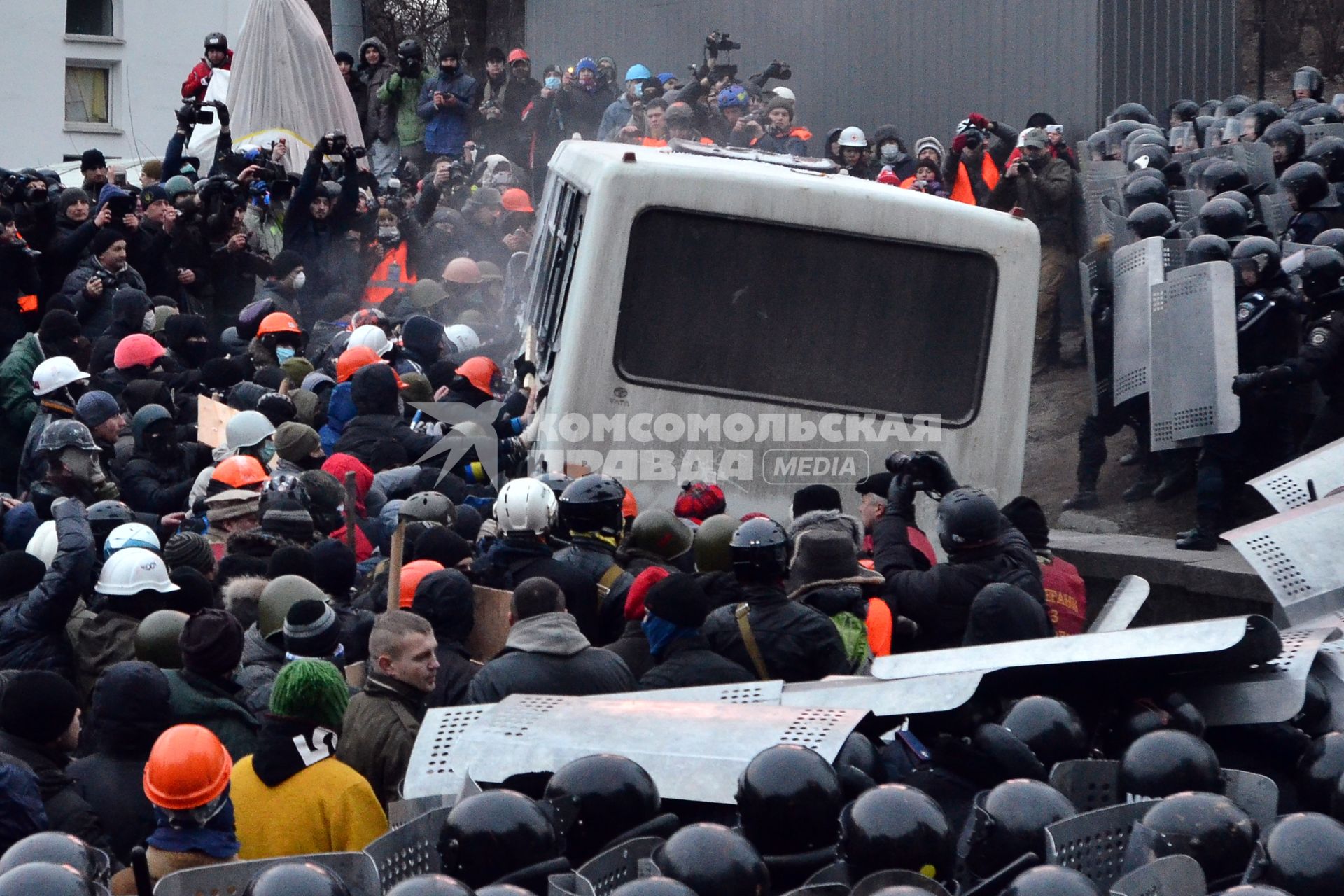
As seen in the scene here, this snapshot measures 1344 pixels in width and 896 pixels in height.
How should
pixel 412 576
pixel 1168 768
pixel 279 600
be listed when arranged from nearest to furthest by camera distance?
pixel 1168 768 < pixel 279 600 < pixel 412 576

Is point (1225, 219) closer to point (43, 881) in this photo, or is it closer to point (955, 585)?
point (955, 585)

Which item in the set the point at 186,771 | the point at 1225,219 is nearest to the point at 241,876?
the point at 186,771

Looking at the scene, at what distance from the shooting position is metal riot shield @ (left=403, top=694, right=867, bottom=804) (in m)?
4.44

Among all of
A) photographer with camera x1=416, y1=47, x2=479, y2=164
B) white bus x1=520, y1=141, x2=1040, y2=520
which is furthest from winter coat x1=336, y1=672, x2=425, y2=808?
photographer with camera x1=416, y1=47, x2=479, y2=164

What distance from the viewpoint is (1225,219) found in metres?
10.4

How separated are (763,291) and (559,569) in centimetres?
173

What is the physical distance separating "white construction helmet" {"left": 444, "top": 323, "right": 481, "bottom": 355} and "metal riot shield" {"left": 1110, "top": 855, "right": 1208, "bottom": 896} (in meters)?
8.72

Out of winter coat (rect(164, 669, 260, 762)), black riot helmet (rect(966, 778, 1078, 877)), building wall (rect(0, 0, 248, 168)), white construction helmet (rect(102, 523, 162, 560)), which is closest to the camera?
black riot helmet (rect(966, 778, 1078, 877))

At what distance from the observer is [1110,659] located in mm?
4797

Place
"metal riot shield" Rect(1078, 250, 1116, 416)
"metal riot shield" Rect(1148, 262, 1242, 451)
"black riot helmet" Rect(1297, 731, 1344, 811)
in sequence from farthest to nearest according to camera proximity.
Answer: "metal riot shield" Rect(1078, 250, 1116, 416) < "metal riot shield" Rect(1148, 262, 1242, 451) < "black riot helmet" Rect(1297, 731, 1344, 811)

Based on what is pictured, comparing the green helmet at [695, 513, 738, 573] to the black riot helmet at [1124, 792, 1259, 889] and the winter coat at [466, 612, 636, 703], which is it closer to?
the winter coat at [466, 612, 636, 703]

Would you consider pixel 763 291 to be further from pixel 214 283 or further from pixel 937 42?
pixel 937 42

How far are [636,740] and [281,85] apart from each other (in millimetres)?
13483

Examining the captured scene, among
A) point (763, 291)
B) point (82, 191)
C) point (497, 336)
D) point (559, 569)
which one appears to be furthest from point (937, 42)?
point (559, 569)
